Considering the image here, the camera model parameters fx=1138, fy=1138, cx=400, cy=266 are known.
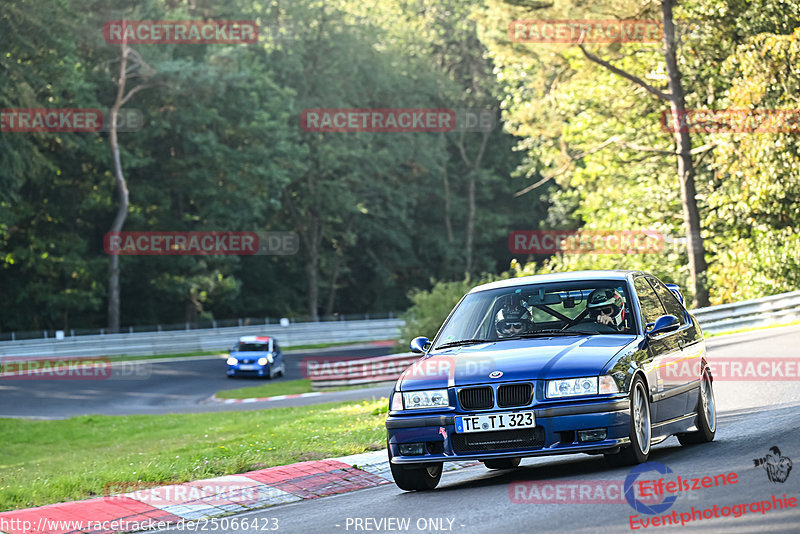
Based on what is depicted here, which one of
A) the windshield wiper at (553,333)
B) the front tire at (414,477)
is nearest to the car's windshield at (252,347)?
the windshield wiper at (553,333)

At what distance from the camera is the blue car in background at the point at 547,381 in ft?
27.5

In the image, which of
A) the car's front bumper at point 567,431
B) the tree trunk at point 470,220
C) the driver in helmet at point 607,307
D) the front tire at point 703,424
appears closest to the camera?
the car's front bumper at point 567,431

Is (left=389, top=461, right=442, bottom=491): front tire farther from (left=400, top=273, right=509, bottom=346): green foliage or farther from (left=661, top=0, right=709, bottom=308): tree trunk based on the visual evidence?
(left=661, top=0, right=709, bottom=308): tree trunk

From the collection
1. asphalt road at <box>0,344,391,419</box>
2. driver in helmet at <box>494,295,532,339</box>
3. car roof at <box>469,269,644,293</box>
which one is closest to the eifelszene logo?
car roof at <box>469,269,644,293</box>

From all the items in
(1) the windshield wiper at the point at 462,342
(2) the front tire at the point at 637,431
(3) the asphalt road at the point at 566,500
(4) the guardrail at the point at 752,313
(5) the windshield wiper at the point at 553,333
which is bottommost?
(4) the guardrail at the point at 752,313

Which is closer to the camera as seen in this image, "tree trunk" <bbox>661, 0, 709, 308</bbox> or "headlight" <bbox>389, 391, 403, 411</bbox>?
"headlight" <bbox>389, 391, 403, 411</bbox>

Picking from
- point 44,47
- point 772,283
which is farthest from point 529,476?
point 44,47

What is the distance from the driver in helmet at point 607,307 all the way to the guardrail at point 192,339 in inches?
1350

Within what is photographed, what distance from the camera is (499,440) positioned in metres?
8.44

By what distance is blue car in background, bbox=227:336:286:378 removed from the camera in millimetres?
37969

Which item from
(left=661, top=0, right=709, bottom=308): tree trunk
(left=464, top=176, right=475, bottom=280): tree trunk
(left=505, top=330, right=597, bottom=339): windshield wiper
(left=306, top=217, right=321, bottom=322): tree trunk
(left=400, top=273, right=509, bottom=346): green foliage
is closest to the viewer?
(left=505, top=330, right=597, bottom=339): windshield wiper

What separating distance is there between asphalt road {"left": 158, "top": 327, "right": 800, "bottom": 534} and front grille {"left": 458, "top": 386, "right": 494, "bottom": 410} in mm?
655

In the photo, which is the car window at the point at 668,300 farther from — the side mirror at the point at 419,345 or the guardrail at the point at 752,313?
the guardrail at the point at 752,313

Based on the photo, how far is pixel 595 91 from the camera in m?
40.8
